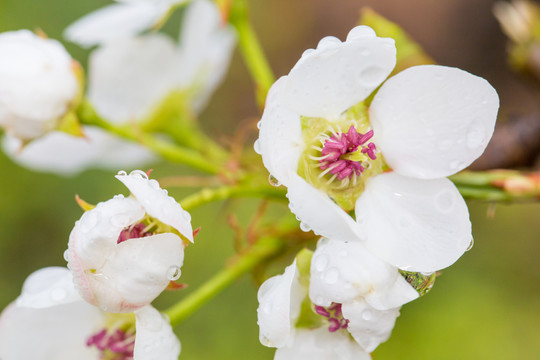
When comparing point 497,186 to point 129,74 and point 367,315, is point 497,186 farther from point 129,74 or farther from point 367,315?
point 129,74

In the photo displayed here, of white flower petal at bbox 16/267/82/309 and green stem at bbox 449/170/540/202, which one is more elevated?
white flower petal at bbox 16/267/82/309

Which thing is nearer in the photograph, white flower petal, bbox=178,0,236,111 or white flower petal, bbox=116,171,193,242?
white flower petal, bbox=116,171,193,242

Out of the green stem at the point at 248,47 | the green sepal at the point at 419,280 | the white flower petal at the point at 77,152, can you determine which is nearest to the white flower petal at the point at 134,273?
the green sepal at the point at 419,280

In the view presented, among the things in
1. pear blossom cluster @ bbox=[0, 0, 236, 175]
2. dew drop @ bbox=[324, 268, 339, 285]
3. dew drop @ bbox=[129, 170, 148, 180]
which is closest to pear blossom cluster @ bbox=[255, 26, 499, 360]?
dew drop @ bbox=[324, 268, 339, 285]

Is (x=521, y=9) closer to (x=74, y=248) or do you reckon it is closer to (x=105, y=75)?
(x=105, y=75)

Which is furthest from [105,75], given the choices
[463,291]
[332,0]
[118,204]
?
[332,0]

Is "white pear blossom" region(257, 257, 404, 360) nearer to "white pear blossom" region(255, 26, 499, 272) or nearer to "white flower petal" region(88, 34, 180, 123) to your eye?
"white pear blossom" region(255, 26, 499, 272)

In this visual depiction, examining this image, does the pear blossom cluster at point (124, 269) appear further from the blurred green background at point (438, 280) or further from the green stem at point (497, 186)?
the blurred green background at point (438, 280)
